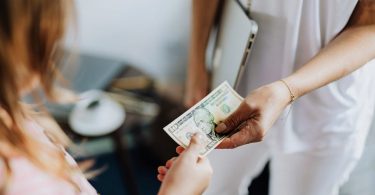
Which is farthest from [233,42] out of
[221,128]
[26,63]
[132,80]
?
[132,80]

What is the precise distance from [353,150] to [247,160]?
23 cm

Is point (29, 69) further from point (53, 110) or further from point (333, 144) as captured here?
point (53, 110)

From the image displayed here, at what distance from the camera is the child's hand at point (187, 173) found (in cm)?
68

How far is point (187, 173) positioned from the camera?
0.68 meters

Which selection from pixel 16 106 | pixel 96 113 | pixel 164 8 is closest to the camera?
pixel 16 106

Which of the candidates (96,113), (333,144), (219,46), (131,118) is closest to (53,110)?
(96,113)

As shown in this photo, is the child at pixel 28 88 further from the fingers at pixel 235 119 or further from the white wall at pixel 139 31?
the white wall at pixel 139 31

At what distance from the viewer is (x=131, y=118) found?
1561 millimetres

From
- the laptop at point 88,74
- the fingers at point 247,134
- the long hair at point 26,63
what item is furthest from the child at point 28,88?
the laptop at point 88,74

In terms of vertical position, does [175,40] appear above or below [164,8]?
below

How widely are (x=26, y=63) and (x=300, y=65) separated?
1.62ft

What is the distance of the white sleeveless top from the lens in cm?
80

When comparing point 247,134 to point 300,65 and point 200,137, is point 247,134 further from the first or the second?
point 300,65

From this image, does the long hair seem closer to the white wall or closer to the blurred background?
the blurred background
